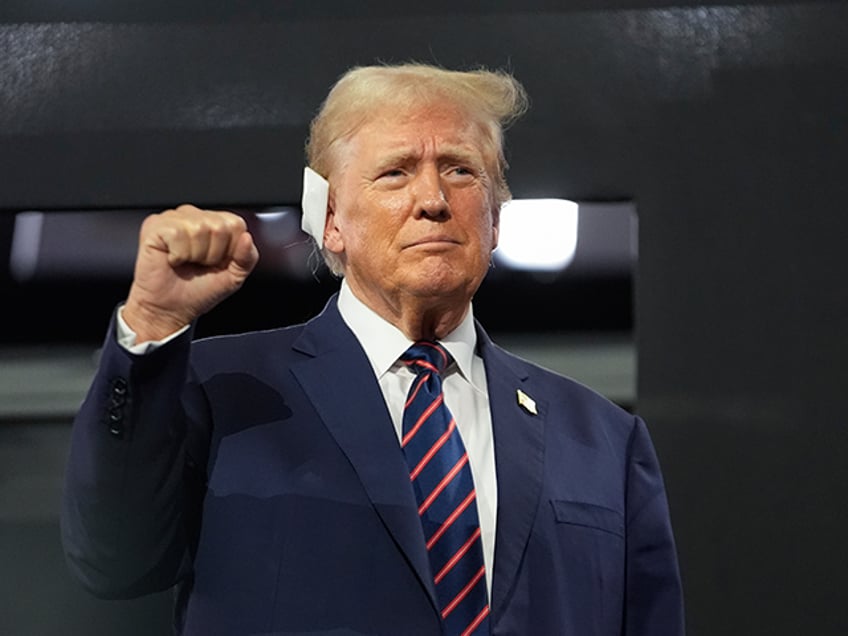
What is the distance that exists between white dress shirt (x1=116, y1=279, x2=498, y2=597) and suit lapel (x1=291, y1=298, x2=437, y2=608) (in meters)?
0.03

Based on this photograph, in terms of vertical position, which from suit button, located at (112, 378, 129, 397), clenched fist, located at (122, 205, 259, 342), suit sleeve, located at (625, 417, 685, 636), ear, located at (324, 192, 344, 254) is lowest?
suit sleeve, located at (625, 417, 685, 636)

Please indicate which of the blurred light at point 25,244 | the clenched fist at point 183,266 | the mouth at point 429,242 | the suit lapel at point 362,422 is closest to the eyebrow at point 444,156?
the mouth at point 429,242

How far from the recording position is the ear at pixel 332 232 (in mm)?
1804

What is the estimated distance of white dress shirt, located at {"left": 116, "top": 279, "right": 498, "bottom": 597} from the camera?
1.61 meters

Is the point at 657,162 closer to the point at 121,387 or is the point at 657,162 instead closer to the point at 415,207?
the point at 415,207

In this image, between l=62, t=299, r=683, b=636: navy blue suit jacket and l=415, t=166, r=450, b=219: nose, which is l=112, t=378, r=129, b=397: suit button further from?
l=415, t=166, r=450, b=219: nose

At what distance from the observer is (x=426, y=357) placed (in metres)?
1.69

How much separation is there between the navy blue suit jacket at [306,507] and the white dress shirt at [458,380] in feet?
0.09

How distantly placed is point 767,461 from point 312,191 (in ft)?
3.42

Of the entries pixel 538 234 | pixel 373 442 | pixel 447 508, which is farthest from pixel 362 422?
pixel 538 234

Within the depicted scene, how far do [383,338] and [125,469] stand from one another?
0.46 meters

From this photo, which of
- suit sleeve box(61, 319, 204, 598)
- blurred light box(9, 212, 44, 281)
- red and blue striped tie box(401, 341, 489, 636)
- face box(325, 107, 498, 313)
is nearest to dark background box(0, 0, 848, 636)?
blurred light box(9, 212, 44, 281)

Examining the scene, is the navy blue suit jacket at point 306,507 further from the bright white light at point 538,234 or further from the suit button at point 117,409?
the bright white light at point 538,234

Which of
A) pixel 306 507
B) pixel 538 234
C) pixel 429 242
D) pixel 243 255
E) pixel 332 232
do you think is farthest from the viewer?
pixel 538 234
